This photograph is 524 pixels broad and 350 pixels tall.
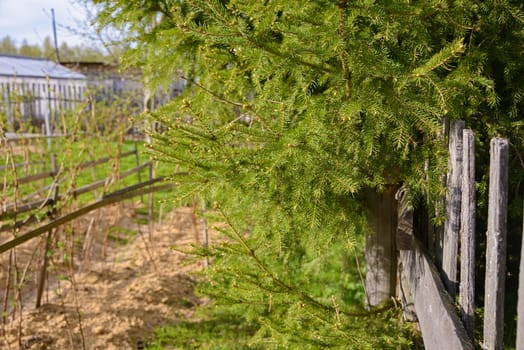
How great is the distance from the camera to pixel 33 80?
1633 cm

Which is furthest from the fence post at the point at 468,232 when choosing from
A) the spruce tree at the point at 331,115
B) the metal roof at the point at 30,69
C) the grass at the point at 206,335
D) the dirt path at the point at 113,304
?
the metal roof at the point at 30,69

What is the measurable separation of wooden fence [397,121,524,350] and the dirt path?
164 cm

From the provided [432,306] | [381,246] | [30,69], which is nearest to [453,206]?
[432,306]

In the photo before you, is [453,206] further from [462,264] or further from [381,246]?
[381,246]

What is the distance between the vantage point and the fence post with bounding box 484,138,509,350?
56.3 inches

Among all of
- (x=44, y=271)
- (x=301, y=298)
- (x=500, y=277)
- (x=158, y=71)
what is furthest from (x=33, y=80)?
(x=500, y=277)

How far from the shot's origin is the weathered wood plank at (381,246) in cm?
281

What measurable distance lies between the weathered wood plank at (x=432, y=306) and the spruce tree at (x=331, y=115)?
285 millimetres

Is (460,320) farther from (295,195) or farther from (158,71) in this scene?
(158,71)

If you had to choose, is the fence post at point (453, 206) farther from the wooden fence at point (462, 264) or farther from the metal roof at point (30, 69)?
the metal roof at point (30, 69)

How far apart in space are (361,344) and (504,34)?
1487 millimetres

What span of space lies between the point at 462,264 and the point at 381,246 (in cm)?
121

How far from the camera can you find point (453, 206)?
6.09 feet

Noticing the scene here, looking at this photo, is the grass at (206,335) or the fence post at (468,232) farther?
the grass at (206,335)
